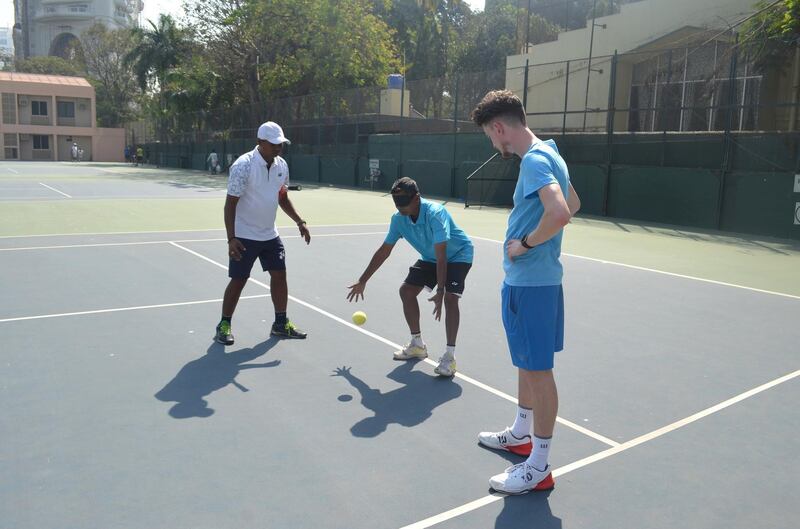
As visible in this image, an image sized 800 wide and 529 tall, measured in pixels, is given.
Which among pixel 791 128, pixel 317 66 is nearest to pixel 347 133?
pixel 317 66

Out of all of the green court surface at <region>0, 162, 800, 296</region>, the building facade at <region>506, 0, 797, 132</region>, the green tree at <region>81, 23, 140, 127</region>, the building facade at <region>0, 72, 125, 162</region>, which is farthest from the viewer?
the green tree at <region>81, 23, 140, 127</region>

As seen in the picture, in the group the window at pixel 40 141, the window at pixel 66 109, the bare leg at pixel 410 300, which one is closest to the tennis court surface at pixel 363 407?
the bare leg at pixel 410 300

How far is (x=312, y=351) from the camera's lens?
5.54m

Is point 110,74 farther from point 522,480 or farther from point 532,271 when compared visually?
point 522,480

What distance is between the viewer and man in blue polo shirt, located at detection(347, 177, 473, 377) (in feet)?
15.5

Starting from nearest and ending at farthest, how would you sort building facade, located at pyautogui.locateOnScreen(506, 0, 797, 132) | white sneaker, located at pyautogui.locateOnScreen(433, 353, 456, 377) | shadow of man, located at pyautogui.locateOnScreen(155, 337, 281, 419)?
shadow of man, located at pyautogui.locateOnScreen(155, 337, 281, 419), white sneaker, located at pyautogui.locateOnScreen(433, 353, 456, 377), building facade, located at pyautogui.locateOnScreen(506, 0, 797, 132)

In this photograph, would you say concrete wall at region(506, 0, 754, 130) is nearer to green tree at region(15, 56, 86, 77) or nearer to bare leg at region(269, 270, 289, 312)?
bare leg at region(269, 270, 289, 312)

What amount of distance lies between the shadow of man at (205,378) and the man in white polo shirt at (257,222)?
0.30 m

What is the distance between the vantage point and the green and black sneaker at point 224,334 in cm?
568

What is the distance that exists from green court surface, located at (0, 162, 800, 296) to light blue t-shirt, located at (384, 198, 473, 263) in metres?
5.66

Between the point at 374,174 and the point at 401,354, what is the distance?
78.3ft

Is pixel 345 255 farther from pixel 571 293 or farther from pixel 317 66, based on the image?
pixel 317 66

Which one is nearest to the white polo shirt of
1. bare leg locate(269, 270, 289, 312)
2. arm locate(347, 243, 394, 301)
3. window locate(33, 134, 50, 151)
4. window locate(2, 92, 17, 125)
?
bare leg locate(269, 270, 289, 312)

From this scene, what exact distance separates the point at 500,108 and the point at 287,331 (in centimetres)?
343
